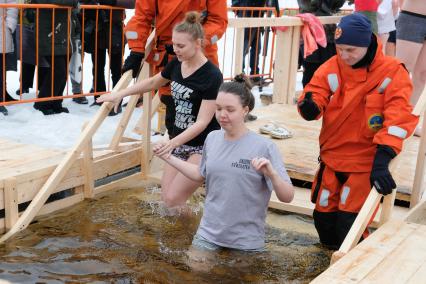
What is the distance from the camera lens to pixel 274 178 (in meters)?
3.58

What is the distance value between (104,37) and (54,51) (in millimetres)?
850

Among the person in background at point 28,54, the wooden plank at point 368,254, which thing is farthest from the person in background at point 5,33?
the wooden plank at point 368,254

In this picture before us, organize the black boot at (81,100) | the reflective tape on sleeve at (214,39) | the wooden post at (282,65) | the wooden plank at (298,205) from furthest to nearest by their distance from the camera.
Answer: the black boot at (81,100) → the wooden post at (282,65) → the reflective tape on sleeve at (214,39) → the wooden plank at (298,205)

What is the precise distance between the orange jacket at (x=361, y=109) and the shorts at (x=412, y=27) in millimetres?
2479

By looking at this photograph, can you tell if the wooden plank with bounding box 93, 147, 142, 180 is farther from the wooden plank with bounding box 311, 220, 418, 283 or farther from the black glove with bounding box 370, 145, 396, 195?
the black glove with bounding box 370, 145, 396, 195

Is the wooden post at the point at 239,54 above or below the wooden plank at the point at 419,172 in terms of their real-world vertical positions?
above

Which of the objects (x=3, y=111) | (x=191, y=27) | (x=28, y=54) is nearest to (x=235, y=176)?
(x=191, y=27)

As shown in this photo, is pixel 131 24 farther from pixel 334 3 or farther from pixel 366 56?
pixel 334 3

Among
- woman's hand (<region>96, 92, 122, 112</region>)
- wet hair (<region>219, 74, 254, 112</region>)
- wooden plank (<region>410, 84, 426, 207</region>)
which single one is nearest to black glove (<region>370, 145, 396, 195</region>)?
wet hair (<region>219, 74, 254, 112</region>)

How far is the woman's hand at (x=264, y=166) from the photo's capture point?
11.5 feet

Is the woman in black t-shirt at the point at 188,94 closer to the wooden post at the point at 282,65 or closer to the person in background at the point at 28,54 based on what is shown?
the person in background at the point at 28,54

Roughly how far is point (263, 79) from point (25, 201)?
271 inches

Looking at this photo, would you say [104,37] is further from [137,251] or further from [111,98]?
[137,251]

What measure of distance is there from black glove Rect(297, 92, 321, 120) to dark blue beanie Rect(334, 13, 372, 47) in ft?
1.25
